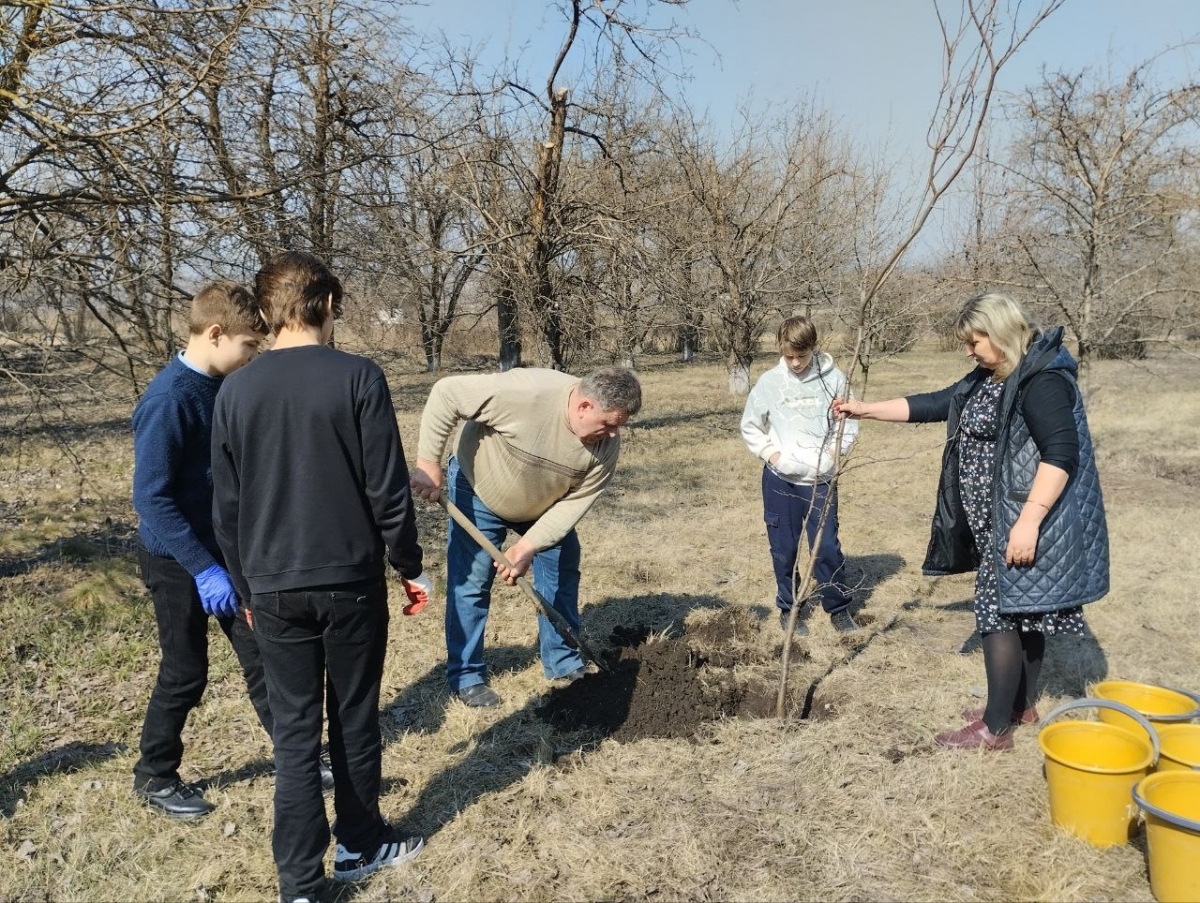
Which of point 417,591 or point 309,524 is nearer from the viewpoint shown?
point 309,524

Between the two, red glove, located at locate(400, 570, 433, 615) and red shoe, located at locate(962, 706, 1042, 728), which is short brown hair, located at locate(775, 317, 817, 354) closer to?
red shoe, located at locate(962, 706, 1042, 728)

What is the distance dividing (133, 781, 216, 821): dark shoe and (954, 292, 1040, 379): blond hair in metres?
3.37

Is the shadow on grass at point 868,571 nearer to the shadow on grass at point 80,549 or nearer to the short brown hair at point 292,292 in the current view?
the short brown hair at point 292,292

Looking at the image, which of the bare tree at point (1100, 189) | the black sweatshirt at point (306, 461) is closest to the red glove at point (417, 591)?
the black sweatshirt at point (306, 461)

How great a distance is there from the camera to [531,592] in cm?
338

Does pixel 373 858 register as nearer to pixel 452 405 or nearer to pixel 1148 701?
pixel 452 405

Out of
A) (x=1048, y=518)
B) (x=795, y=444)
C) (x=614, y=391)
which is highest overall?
(x=614, y=391)

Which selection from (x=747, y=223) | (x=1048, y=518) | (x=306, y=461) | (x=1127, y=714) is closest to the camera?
(x=306, y=461)

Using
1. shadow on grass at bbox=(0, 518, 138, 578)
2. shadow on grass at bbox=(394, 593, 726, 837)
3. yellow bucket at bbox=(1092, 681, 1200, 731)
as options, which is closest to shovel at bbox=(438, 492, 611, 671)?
shadow on grass at bbox=(394, 593, 726, 837)

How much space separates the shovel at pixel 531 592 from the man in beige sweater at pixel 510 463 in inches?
2.4

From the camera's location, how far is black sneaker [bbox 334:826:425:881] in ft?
8.26

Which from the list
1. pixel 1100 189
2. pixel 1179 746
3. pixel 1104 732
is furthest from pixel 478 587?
pixel 1100 189

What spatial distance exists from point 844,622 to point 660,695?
1.51 m

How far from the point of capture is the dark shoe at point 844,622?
180 inches
